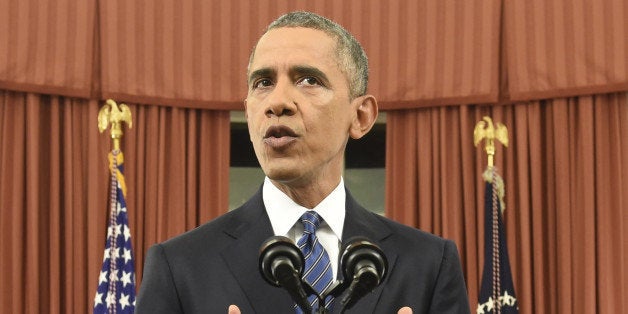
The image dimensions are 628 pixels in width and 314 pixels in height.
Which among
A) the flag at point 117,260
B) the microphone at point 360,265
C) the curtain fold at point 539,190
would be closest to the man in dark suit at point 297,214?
the microphone at point 360,265

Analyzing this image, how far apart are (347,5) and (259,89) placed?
4.82 meters

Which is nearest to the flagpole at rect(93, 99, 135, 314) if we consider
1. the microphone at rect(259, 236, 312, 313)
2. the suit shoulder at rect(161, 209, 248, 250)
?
the suit shoulder at rect(161, 209, 248, 250)

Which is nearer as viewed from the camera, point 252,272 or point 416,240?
point 252,272

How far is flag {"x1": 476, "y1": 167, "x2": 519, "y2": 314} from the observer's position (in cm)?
571

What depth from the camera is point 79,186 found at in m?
6.01

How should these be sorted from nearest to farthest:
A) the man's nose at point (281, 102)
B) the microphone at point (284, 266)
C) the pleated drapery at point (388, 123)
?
the microphone at point (284, 266)
the man's nose at point (281, 102)
the pleated drapery at point (388, 123)

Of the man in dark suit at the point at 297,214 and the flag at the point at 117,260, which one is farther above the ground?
the man in dark suit at the point at 297,214

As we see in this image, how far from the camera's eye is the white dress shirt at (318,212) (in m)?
1.69

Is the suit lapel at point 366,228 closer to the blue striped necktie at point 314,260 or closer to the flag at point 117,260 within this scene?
the blue striped necktie at point 314,260

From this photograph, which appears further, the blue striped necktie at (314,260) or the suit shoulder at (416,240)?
the suit shoulder at (416,240)

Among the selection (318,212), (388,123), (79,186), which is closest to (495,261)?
(388,123)

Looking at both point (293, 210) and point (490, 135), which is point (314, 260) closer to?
point (293, 210)

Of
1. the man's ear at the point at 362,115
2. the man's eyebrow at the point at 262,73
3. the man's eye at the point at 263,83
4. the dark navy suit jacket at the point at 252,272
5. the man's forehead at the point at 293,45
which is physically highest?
the man's forehead at the point at 293,45

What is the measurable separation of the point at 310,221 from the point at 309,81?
0.28 metres
